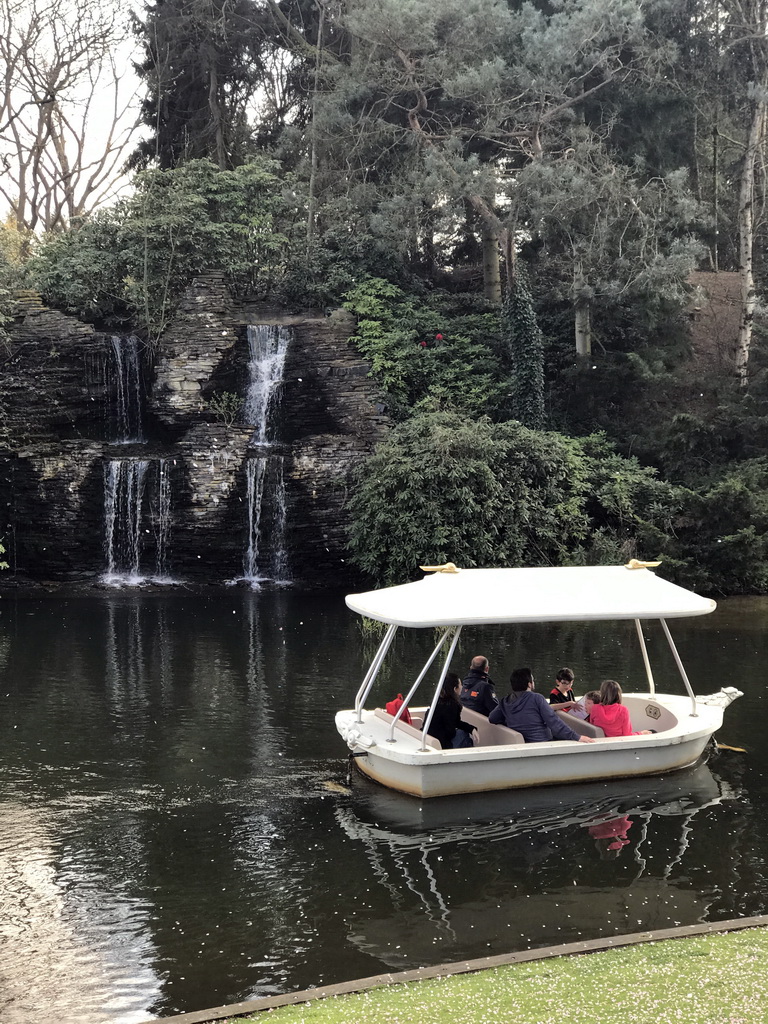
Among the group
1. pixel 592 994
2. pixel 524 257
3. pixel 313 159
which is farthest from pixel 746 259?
pixel 592 994

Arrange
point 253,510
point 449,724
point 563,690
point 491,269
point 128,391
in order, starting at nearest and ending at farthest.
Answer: point 449,724
point 563,690
point 253,510
point 128,391
point 491,269

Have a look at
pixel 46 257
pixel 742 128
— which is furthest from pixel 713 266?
pixel 46 257

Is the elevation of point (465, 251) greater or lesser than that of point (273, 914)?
greater

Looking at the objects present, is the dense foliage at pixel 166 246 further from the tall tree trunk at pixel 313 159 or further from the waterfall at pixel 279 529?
the waterfall at pixel 279 529

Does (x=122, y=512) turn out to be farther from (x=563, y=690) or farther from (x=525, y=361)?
(x=563, y=690)

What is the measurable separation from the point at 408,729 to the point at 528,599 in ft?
6.55

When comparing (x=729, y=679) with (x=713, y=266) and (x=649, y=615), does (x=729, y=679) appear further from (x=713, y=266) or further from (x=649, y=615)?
(x=713, y=266)

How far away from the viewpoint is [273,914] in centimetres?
835

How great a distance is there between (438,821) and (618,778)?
8.31ft

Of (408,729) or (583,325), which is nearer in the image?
(408,729)

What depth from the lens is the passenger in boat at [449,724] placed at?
11461 millimetres

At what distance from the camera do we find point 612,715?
12.1m

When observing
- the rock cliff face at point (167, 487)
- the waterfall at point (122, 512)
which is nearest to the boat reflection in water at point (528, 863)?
the rock cliff face at point (167, 487)

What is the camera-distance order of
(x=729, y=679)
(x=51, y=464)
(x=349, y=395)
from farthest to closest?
(x=349, y=395) < (x=51, y=464) < (x=729, y=679)
